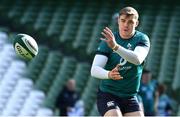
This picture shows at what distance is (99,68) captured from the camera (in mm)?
6871

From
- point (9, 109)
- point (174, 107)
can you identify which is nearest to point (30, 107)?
point (9, 109)

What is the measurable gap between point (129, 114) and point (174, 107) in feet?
29.3

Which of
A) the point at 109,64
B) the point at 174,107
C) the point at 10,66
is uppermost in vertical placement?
the point at 109,64

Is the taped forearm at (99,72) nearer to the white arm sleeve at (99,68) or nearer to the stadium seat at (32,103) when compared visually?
the white arm sleeve at (99,68)

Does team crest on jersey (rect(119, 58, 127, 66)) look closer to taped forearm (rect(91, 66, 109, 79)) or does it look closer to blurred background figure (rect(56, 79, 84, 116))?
taped forearm (rect(91, 66, 109, 79))

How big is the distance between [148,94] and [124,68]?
5.83 meters

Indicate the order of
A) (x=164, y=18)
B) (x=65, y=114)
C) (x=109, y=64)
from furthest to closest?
(x=164, y=18) < (x=65, y=114) < (x=109, y=64)

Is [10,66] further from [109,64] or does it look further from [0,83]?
[109,64]

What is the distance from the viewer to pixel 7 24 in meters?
18.8

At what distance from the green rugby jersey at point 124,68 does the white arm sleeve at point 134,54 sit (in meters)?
0.11

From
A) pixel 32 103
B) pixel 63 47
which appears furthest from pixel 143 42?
pixel 63 47

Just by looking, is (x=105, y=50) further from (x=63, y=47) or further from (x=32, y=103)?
(x=63, y=47)

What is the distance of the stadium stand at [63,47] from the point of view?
15.2 meters

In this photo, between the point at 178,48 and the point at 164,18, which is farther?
the point at 164,18
